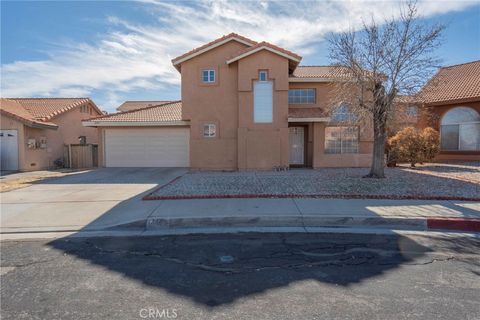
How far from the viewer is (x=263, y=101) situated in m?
16.2

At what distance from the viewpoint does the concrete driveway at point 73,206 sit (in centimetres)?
681

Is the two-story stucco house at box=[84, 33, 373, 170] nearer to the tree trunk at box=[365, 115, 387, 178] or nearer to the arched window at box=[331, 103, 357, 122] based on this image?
the arched window at box=[331, 103, 357, 122]

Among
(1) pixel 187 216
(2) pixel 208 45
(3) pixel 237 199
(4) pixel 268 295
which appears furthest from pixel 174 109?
(4) pixel 268 295

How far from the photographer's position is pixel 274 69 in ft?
52.5

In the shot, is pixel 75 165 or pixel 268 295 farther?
pixel 75 165

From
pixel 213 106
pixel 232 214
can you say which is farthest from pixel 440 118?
pixel 232 214

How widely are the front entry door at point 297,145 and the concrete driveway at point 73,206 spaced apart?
30.1ft

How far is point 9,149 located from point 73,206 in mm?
13702

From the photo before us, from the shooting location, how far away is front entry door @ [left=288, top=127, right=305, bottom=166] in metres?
18.1

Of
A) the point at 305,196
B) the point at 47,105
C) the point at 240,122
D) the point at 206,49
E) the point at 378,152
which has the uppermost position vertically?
the point at 206,49

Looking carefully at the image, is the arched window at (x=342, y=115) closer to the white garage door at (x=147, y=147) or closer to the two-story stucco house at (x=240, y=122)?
the two-story stucco house at (x=240, y=122)

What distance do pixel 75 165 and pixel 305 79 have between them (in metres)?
16.6

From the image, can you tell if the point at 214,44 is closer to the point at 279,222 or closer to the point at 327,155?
the point at 327,155

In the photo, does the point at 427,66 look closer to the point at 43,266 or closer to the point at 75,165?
the point at 43,266
